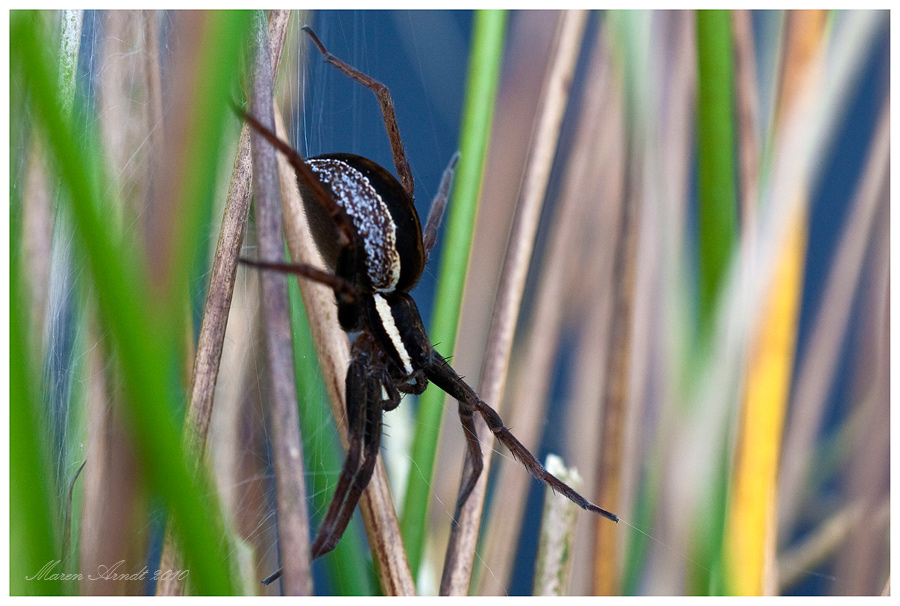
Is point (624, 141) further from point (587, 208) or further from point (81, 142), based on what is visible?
point (81, 142)

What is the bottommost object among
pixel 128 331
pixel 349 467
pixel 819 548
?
pixel 819 548

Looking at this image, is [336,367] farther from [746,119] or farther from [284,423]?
[746,119]

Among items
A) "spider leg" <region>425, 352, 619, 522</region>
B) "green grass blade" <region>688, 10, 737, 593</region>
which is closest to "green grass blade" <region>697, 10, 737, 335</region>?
"green grass blade" <region>688, 10, 737, 593</region>

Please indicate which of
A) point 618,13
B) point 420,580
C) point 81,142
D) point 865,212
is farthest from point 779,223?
point 81,142

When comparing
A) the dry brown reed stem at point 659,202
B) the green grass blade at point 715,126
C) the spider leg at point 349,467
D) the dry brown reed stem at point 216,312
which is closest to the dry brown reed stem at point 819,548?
the dry brown reed stem at point 659,202

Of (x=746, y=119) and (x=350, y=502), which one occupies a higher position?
(x=746, y=119)

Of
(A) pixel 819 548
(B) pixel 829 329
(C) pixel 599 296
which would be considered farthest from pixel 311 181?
(A) pixel 819 548
